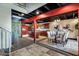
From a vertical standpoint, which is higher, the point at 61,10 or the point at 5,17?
the point at 61,10

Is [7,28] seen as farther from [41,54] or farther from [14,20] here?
[41,54]

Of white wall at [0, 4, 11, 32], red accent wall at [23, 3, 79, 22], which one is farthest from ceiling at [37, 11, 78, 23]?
white wall at [0, 4, 11, 32]

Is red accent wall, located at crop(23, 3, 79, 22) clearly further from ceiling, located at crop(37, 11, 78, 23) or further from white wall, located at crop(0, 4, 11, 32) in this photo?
white wall, located at crop(0, 4, 11, 32)

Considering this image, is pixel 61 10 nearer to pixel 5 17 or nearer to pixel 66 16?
pixel 66 16

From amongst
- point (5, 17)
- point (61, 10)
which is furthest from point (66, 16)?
point (5, 17)

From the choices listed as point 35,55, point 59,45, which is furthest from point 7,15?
point 59,45

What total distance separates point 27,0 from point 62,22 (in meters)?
1.19

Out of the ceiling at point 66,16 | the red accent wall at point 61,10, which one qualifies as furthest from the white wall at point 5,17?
the ceiling at point 66,16

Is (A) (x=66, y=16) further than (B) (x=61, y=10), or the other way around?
(B) (x=61, y=10)

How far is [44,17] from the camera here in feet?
9.20

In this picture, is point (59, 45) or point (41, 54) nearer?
point (41, 54)

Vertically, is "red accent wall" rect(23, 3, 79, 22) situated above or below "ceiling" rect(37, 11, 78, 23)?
above

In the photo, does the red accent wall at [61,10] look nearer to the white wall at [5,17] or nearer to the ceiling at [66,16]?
the ceiling at [66,16]

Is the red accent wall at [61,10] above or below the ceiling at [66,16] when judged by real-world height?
above
